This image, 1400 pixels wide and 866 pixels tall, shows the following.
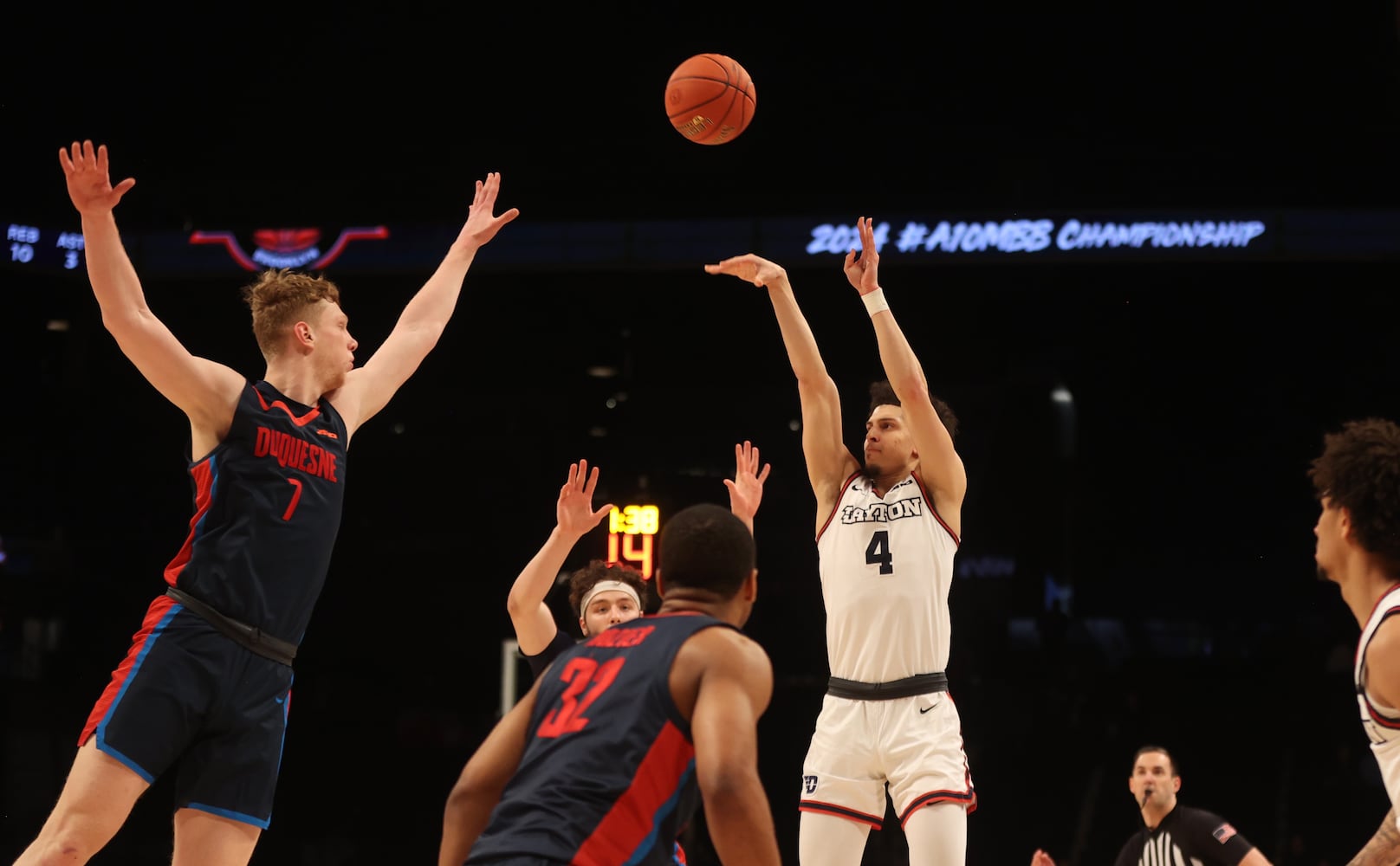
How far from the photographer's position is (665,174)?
1564 centimetres

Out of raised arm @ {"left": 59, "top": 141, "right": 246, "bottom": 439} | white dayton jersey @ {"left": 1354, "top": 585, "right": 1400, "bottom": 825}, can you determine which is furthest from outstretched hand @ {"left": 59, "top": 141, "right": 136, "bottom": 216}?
white dayton jersey @ {"left": 1354, "top": 585, "right": 1400, "bottom": 825}

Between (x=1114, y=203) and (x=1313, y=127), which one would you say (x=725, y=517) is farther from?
(x=1313, y=127)

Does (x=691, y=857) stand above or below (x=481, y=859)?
below

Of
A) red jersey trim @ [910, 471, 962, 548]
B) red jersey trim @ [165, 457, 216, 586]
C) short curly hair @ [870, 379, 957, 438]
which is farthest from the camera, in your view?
short curly hair @ [870, 379, 957, 438]

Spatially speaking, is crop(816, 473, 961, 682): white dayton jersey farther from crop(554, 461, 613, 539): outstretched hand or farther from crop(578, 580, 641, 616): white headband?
crop(554, 461, 613, 539): outstretched hand

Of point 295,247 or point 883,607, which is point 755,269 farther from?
point 295,247

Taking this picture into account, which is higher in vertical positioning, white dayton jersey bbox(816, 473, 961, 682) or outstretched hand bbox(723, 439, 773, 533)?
outstretched hand bbox(723, 439, 773, 533)

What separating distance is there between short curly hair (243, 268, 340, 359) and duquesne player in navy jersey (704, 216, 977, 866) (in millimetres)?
1656

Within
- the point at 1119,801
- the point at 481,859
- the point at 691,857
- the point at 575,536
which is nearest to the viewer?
the point at 481,859

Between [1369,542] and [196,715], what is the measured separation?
3.07m

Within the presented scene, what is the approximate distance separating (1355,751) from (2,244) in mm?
15770

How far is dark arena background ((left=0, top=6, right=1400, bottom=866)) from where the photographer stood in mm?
14641

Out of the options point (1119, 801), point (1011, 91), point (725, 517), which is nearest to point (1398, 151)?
point (1011, 91)

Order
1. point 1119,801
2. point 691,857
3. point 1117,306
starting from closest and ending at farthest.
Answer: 1. point 691,857
2. point 1119,801
3. point 1117,306
